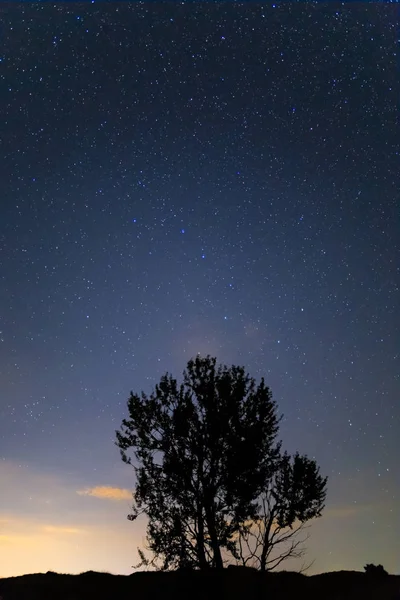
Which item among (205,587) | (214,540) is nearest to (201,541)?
(214,540)

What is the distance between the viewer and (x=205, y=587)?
24.1 meters

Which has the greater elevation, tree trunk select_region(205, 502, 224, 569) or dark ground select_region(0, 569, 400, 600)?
tree trunk select_region(205, 502, 224, 569)

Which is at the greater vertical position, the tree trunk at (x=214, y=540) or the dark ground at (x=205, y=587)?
the tree trunk at (x=214, y=540)

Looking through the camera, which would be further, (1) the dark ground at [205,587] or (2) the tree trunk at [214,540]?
(2) the tree trunk at [214,540]

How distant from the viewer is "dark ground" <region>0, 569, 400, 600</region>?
78.7 ft

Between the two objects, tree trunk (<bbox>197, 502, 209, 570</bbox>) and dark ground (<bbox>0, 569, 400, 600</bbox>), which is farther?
tree trunk (<bbox>197, 502, 209, 570</bbox>)

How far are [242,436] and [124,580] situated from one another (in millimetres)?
8700

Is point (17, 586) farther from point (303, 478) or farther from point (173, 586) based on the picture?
point (303, 478)

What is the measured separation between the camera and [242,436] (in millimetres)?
26906

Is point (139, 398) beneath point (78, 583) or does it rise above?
above

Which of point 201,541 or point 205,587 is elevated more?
point 201,541

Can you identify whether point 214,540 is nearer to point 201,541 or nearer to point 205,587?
point 201,541

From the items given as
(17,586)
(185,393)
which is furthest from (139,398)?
(17,586)

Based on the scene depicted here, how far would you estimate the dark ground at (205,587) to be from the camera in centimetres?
2398
